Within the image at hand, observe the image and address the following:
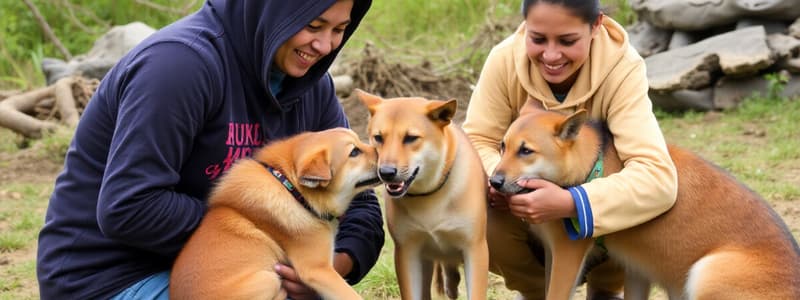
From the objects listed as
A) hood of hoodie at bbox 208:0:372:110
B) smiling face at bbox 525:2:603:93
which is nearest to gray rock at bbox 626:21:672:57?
smiling face at bbox 525:2:603:93

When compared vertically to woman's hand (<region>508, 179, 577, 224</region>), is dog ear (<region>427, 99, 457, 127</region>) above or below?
above

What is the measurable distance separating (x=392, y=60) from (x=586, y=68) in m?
7.17

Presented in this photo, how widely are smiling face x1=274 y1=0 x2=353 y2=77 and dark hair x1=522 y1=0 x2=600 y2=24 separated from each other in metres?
0.87

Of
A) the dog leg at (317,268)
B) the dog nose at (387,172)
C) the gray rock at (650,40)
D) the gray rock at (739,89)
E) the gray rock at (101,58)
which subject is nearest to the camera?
the dog leg at (317,268)

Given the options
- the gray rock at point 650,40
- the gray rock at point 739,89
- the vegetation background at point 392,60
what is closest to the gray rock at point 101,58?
the vegetation background at point 392,60

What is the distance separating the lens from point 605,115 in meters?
4.43

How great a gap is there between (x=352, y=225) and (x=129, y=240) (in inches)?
43.0

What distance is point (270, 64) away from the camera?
3725 mm

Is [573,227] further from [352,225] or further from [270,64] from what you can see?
[270,64]

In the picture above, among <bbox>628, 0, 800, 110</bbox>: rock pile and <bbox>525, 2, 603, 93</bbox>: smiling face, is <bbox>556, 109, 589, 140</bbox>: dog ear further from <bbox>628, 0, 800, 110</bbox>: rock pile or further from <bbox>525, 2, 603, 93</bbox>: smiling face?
<bbox>628, 0, 800, 110</bbox>: rock pile

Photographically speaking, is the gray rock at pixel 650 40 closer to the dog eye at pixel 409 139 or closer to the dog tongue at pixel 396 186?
the dog eye at pixel 409 139

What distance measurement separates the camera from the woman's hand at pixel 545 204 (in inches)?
161

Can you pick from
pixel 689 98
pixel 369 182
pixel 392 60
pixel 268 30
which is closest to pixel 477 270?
pixel 369 182

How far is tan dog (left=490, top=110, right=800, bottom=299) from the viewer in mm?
4102
